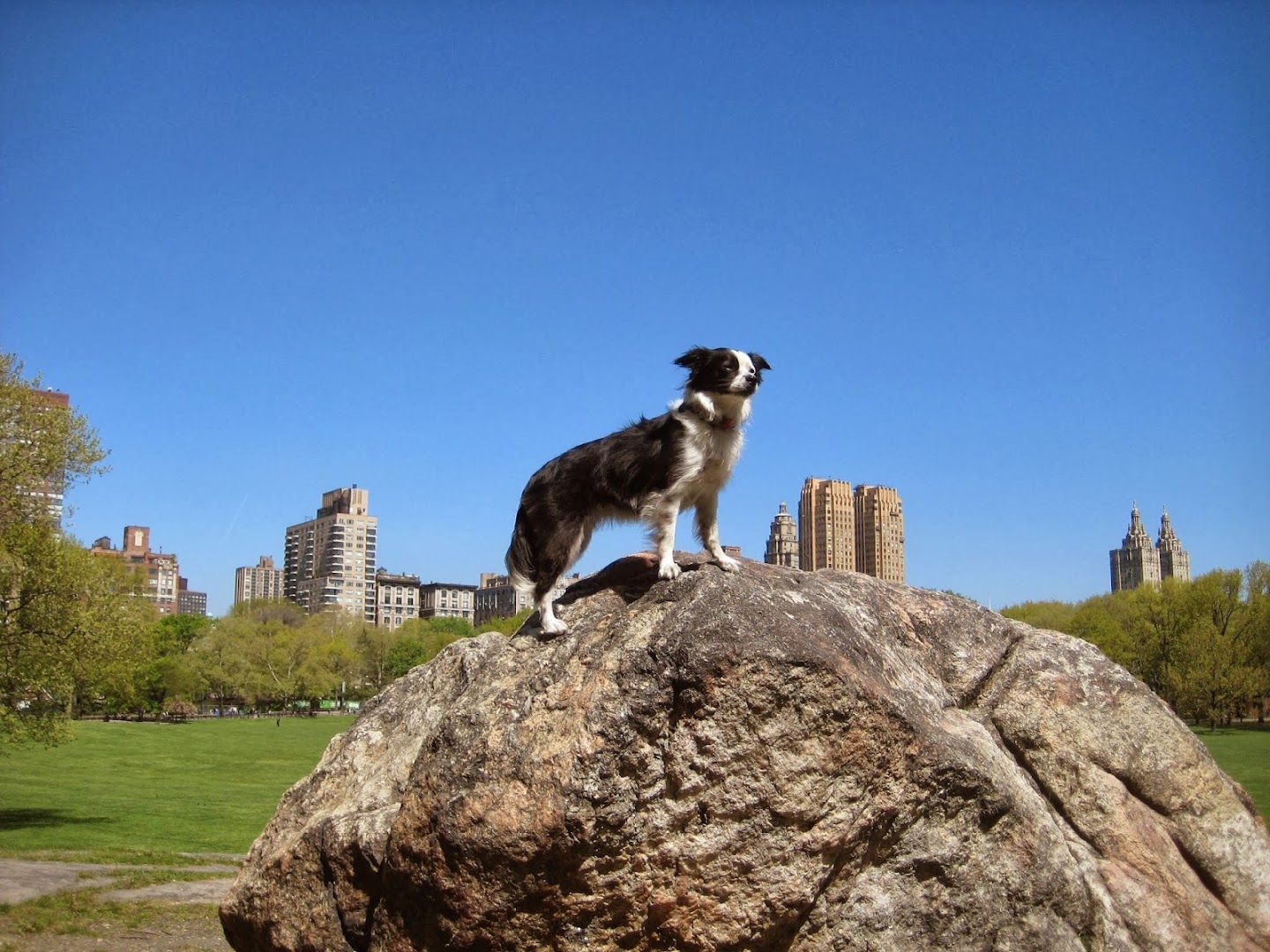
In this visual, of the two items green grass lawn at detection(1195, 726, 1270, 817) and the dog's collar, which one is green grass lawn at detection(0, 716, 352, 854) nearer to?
the dog's collar

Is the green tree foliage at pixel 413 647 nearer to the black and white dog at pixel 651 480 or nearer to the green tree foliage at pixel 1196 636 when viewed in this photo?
the green tree foliage at pixel 1196 636

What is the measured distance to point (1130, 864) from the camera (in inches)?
349

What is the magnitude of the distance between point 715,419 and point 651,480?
73 centimetres

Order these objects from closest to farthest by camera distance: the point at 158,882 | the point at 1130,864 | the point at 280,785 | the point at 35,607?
the point at 1130,864 < the point at 158,882 < the point at 35,607 < the point at 280,785

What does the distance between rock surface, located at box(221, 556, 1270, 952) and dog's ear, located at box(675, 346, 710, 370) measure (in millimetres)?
1721

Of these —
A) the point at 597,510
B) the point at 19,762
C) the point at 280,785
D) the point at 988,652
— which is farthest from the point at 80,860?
the point at 19,762

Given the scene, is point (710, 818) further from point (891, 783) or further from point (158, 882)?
point (158, 882)

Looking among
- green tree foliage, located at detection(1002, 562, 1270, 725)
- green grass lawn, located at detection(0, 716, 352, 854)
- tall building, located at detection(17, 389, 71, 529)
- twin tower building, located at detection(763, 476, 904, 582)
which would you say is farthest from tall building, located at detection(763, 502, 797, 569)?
tall building, located at detection(17, 389, 71, 529)

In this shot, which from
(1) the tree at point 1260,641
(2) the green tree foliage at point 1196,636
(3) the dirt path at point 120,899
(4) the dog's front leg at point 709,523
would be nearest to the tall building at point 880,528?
(2) the green tree foliage at point 1196,636

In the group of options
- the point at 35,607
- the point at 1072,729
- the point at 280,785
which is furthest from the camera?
the point at 280,785

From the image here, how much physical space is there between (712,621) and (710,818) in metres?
1.33

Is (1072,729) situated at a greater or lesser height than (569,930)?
greater

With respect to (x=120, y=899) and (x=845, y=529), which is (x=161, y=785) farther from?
(x=845, y=529)

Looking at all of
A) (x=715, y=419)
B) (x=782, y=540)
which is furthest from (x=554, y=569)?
(x=782, y=540)
